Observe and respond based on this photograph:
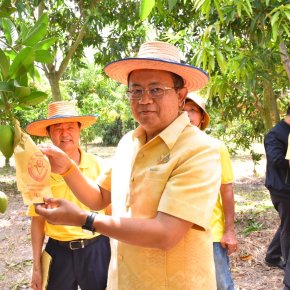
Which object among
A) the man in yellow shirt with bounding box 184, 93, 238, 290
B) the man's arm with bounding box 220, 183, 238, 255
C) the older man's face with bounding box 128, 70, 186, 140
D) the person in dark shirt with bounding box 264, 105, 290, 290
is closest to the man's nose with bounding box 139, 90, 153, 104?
the older man's face with bounding box 128, 70, 186, 140

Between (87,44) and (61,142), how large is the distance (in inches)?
183

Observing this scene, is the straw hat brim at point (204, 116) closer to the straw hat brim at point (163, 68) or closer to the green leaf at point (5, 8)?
the straw hat brim at point (163, 68)

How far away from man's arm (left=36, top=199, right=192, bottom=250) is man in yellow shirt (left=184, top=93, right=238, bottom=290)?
103 cm

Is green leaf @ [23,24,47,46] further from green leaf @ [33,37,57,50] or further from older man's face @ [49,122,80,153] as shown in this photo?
older man's face @ [49,122,80,153]

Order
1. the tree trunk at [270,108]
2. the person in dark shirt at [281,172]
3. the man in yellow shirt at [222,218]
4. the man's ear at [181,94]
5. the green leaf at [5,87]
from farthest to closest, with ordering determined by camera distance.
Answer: the tree trunk at [270,108] < the person in dark shirt at [281,172] < the man in yellow shirt at [222,218] < the man's ear at [181,94] < the green leaf at [5,87]

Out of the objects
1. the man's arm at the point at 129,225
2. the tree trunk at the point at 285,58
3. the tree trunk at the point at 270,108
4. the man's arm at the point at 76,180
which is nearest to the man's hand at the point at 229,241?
the man's arm at the point at 76,180

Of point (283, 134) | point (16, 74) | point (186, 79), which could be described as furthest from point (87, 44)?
point (16, 74)

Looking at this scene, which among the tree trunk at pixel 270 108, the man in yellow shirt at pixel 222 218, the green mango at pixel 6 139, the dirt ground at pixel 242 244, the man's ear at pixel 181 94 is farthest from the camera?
the tree trunk at pixel 270 108

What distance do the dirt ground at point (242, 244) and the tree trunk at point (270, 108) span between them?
1.22m

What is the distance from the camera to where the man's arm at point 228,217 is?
87.5 inches

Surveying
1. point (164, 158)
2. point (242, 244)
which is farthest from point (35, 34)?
point (242, 244)

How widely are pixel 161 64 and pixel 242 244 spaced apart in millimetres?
3380

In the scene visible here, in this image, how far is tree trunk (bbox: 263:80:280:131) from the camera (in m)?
4.75

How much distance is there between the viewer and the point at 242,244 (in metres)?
4.36
